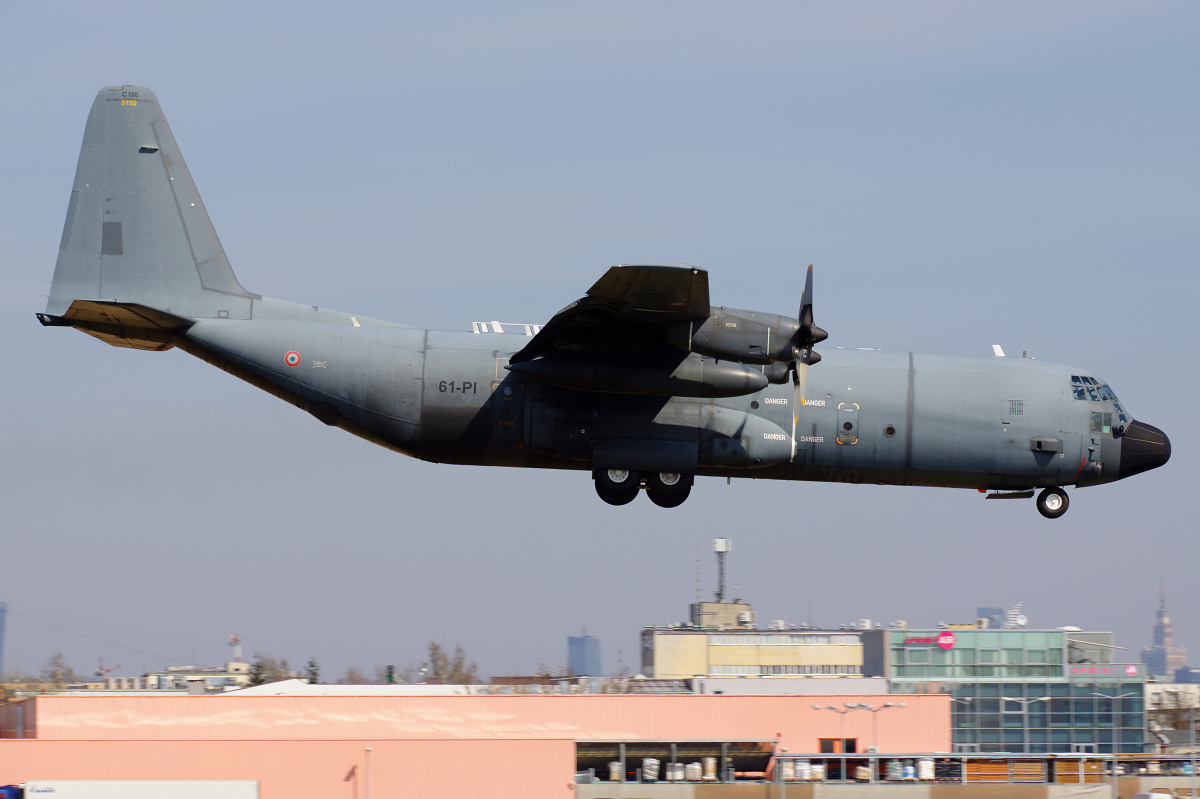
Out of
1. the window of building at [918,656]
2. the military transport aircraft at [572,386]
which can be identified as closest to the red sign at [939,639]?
the window of building at [918,656]

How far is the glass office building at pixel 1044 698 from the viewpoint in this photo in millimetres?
54688

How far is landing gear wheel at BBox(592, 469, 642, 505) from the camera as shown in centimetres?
2658

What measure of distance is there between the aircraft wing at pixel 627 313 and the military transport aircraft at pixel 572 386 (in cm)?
6

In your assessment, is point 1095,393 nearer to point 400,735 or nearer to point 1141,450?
point 1141,450

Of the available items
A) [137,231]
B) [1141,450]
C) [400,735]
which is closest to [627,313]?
[137,231]

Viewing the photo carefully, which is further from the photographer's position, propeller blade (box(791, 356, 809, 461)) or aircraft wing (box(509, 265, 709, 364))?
propeller blade (box(791, 356, 809, 461))

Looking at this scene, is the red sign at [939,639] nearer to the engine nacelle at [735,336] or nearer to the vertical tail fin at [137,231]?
the engine nacelle at [735,336]

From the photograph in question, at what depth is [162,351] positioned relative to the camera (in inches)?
1118

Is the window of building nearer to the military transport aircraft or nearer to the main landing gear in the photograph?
the military transport aircraft

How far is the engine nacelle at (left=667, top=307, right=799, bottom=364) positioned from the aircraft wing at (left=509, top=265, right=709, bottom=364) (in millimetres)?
240

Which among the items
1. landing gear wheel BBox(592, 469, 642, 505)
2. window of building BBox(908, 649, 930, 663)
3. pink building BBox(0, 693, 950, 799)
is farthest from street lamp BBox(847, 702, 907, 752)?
window of building BBox(908, 649, 930, 663)

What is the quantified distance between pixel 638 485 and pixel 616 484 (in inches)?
20.5

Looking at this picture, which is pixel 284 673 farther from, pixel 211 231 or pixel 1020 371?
pixel 1020 371

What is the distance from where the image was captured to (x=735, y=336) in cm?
2395
